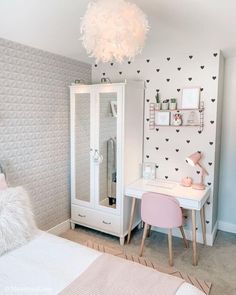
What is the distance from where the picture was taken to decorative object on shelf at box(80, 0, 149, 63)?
53.0 inches

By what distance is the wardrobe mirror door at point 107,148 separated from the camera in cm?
281

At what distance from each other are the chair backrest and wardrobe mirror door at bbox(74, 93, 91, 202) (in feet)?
2.89

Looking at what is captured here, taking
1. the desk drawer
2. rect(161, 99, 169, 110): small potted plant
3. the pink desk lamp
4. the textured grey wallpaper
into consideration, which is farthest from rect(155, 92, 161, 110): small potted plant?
the desk drawer

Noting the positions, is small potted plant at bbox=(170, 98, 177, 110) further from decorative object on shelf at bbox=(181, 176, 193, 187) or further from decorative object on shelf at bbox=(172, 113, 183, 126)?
decorative object on shelf at bbox=(181, 176, 193, 187)

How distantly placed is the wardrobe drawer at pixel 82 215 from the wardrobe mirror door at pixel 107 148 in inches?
9.0

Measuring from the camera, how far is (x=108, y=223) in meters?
2.96

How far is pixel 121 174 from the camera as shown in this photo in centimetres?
284

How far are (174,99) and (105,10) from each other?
67.3 inches

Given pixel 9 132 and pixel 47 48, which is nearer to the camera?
pixel 9 132

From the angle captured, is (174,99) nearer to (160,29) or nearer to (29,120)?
(160,29)

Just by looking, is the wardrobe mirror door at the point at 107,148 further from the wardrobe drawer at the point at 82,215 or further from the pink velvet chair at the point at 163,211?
the pink velvet chair at the point at 163,211

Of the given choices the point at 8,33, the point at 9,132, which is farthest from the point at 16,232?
the point at 8,33

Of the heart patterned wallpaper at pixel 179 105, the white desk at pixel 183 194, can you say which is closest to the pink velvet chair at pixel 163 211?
the white desk at pixel 183 194

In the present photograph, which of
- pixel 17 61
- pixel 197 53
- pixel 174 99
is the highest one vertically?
pixel 197 53
